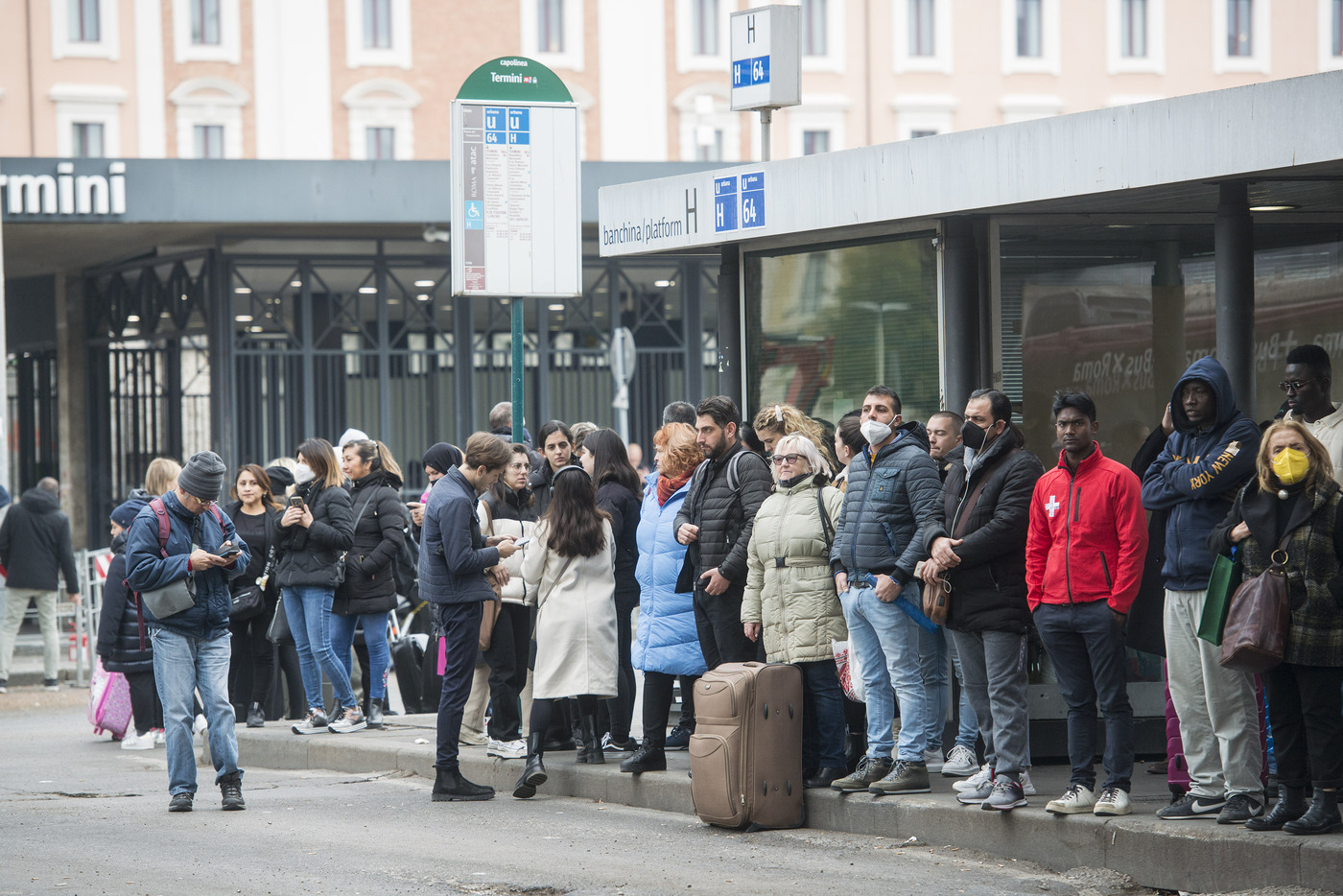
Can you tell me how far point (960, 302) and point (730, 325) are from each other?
5.90 ft

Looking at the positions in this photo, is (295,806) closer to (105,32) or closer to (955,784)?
(955,784)

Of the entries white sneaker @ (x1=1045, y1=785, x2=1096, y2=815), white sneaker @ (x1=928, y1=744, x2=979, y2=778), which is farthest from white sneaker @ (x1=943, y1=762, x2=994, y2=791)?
white sneaker @ (x1=928, y1=744, x2=979, y2=778)

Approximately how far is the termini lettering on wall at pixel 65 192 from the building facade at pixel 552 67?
87.1 feet

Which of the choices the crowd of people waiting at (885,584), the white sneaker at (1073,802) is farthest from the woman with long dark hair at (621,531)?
the white sneaker at (1073,802)

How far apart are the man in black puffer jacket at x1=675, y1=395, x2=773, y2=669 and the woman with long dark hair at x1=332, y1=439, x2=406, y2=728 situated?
307 centimetres

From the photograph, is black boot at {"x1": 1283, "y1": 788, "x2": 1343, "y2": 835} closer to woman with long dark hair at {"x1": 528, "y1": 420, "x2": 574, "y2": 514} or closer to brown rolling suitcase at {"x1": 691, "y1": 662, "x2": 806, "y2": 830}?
brown rolling suitcase at {"x1": 691, "y1": 662, "x2": 806, "y2": 830}

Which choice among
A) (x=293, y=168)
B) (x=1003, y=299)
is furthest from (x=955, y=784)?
(x=293, y=168)

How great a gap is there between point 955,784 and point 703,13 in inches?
1737

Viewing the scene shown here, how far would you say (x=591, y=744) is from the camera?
9.17 meters

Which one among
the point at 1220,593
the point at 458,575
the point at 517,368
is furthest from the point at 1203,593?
the point at 517,368

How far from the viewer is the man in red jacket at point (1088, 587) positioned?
6.90 metres

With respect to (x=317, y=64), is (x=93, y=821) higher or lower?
lower

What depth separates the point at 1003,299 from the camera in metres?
8.91

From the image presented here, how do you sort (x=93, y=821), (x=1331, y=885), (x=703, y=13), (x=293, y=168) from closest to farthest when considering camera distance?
(x=1331, y=885) < (x=93, y=821) < (x=293, y=168) < (x=703, y=13)
